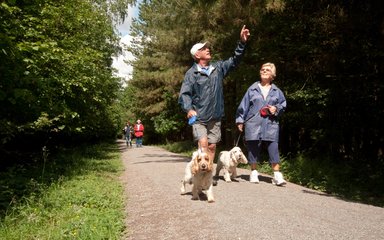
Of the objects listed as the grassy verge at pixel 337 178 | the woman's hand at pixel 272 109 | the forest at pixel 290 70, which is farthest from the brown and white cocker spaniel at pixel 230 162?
the forest at pixel 290 70

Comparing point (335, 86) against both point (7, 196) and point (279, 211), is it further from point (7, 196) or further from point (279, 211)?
point (7, 196)

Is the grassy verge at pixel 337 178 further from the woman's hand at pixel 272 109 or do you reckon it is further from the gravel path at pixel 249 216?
the woman's hand at pixel 272 109

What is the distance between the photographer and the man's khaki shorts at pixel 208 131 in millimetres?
6215

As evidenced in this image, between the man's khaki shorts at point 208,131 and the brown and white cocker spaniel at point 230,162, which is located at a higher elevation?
the man's khaki shorts at point 208,131

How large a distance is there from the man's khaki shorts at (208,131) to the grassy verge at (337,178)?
2.74 metres

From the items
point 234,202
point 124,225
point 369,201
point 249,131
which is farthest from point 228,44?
point 124,225

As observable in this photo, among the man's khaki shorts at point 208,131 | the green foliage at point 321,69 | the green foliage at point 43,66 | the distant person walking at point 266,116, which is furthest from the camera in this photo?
the green foliage at point 321,69

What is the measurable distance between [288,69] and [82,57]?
6397 millimetres

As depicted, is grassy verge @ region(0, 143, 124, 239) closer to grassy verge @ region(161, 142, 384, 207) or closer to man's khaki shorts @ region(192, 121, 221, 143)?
man's khaki shorts @ region(192, 121, 221, 143)

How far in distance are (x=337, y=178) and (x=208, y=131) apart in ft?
12.6

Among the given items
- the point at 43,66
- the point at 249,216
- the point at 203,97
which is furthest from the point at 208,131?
the point at 43,66

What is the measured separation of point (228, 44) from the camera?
1392cm

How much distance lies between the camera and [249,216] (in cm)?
484

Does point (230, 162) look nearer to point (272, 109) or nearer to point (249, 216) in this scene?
point (272, 109)
